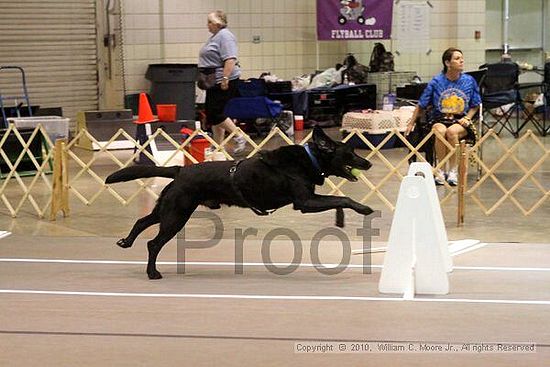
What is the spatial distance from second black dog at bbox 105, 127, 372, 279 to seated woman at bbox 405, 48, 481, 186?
314 cm

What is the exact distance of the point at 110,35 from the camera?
13.2 meters

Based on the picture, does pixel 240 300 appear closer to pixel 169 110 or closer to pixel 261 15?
pixel 169 110

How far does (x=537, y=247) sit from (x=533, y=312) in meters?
1.62

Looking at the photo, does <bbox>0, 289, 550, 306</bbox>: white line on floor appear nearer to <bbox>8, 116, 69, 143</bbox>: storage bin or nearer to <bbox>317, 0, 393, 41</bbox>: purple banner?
<bbox>8, 116, 69, 143</bbox>: storage bin

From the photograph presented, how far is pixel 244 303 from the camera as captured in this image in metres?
4.49

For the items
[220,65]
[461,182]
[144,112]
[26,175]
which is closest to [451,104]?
[461,182]

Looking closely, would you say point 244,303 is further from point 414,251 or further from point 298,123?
point 298,123

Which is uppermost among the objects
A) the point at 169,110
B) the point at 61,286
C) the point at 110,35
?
the point at 110,35

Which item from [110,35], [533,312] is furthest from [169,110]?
[533,312]

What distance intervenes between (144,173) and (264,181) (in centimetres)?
67

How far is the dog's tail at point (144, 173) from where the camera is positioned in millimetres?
5094

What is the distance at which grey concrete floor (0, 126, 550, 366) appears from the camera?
3695 millimetres

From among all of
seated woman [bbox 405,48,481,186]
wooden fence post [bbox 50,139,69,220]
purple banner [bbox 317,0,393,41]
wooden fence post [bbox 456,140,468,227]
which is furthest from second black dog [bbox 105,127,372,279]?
purple banner [bbox 317,0,393,41]

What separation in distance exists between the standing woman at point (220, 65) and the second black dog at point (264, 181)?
179 inches
